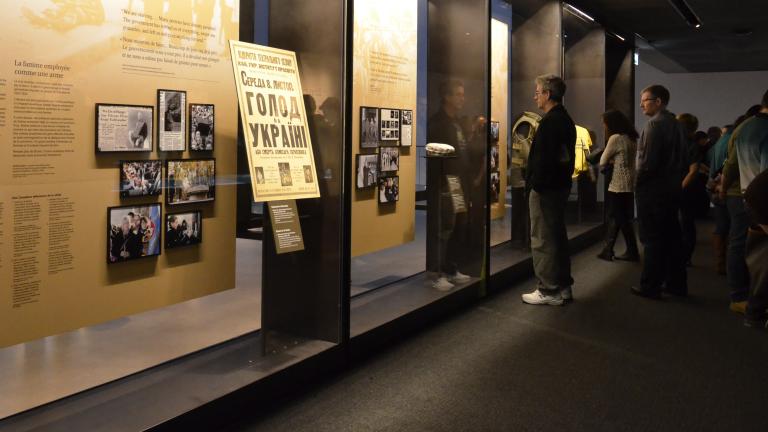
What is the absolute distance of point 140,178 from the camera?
325 cm

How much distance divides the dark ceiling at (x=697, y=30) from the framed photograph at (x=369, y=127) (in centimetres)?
462

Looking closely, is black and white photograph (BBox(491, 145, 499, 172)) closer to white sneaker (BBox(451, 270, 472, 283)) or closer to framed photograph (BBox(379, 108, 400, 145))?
white sneaker (BBox(451, 270, 472, 283))

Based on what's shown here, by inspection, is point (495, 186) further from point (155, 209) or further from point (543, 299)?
point (155, 209)

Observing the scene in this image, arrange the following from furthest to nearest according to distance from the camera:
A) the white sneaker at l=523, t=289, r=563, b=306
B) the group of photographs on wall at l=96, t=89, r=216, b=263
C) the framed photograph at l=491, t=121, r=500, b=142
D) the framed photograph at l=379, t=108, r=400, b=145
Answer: the framed photograph at l=491, t=121, r=500, b=142 < the white sneaker at l=523, t=289, r=563, b=306 < the framed photograph at l=379, t=108, r=400, b=145 < the group of photographs on wall at l=96, t=89, r=216, b=263

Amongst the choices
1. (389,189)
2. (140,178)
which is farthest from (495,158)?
(140,178)

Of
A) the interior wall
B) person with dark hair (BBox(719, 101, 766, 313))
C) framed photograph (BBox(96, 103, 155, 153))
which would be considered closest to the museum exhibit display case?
framed photograph (BBox(96, 103, 155, 153))

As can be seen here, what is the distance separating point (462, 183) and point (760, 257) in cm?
410

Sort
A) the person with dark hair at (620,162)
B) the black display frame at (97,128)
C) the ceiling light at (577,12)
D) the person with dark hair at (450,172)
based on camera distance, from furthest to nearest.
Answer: the ceiling light at (577,12) → the person with dark hair at (620,162) → the person with dark hair at (450,172) → the black display frame at (97,128)

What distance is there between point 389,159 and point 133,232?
2.28 m

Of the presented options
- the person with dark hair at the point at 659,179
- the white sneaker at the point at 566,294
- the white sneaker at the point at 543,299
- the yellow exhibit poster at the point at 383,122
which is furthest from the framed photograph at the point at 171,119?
the person with dark hair at the point at 659,179

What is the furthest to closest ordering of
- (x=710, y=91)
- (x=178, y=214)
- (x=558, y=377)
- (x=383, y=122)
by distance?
1. (x=710, y=91)
2. (x=383, y=122)
3. (x=558, y=377)
4. (x=178, y=214)

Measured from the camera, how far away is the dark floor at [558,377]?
3.48 metres

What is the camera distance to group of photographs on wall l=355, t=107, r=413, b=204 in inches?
192

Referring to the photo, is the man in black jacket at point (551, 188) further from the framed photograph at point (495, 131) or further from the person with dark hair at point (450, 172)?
the framed photograph at point (495, 131)
